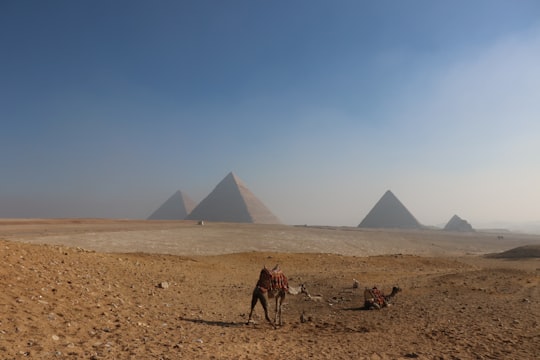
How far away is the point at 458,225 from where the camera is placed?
146 metres

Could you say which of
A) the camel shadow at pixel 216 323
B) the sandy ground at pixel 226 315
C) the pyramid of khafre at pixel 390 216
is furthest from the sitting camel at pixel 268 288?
the pyramid of khafre at pixel 390 216

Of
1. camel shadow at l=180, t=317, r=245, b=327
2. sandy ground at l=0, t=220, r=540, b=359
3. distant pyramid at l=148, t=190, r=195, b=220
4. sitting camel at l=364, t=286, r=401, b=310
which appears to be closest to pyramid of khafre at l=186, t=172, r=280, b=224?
distant pyramid at l=148, t=190, r=195, b=220

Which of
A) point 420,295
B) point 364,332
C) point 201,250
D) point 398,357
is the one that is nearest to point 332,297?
point 420,295

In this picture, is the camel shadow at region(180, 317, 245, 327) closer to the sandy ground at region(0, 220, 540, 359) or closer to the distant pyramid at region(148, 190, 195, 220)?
the sandy ground at region(0, 220, 540, 359)

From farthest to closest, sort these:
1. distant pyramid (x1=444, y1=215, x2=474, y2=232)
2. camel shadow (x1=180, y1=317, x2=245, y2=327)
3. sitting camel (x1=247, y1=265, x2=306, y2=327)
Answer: distant pyramid (x1=444, y1=215, x2=474, y2=232) → sitting camel (x1=247, y1=265, x2=306, y2=327) → camel shadow (x1=180, y1=317, x2=245, y2=327)

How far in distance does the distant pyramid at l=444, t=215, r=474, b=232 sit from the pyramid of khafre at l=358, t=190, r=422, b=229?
16.7 m

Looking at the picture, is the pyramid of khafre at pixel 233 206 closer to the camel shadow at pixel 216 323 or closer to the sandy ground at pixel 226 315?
the sandy ground at pixel 226 315

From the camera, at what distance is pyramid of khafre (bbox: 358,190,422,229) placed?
141750 millimetres

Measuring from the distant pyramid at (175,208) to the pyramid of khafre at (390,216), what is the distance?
73410 mm

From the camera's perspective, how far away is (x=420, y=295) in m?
15.0

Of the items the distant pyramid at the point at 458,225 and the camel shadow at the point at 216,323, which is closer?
the camel shadow at the point at 216,323

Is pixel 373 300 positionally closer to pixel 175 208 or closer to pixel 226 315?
pixel 226 315

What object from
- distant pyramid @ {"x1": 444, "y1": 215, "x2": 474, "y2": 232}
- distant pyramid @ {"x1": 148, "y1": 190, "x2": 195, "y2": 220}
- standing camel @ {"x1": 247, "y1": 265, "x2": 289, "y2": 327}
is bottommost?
distant pyramid @ {"x1": 444, "y1": 215, "x2": 474, "y2": 232}

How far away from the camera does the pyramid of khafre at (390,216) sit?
14175 cm
